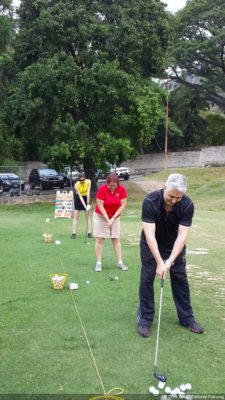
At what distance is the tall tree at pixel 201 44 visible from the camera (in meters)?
36.9

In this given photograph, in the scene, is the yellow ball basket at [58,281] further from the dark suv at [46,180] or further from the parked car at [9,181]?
the dark suv at [46,180]

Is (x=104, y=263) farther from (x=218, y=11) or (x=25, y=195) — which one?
(x=218, y=11)

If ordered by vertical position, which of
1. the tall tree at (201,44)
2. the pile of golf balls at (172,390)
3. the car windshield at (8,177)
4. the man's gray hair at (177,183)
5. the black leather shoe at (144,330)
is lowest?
the black leather shoe at (144,330)

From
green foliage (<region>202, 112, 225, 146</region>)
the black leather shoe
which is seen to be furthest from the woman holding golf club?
green foliage (<region>202, 112, 225, 146</region>)

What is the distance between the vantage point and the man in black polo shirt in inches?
176

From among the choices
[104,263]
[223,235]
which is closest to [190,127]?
[223,235]

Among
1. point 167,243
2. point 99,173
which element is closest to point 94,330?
point 167,243

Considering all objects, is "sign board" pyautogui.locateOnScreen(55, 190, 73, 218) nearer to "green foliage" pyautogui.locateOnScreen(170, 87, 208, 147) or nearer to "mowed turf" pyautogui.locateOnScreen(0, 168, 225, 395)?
"mowed turf" pyautogui.locateOnScreen(0, 168, 225, 395)

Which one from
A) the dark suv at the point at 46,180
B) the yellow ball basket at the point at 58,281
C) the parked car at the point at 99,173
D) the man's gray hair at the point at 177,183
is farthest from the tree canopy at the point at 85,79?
the man's gray hair at the point at 177,183

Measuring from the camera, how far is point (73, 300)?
233 inches

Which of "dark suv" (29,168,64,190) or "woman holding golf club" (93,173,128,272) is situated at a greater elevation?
"woman holding golf club" (93,173,128,272)

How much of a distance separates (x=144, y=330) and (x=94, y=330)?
53 cm

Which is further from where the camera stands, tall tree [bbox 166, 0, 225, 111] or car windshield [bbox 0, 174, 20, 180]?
tall tree [bbox 166, 0, 225, 111]

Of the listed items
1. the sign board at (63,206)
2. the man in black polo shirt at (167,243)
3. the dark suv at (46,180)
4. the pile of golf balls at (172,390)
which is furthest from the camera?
the dark suv at (46,180)
